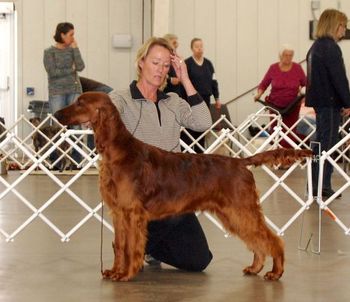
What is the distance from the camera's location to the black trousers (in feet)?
12.8

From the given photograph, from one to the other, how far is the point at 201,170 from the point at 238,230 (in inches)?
12.1

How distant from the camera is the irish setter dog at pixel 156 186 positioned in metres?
3.54

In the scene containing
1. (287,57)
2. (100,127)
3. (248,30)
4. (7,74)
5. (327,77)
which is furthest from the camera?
(248,30)

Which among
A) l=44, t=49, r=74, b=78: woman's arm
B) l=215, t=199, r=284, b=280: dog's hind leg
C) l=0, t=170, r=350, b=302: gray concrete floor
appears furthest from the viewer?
l=44, t=49, r=74, b=78: woman's arm

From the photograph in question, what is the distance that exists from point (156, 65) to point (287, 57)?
6189 mm

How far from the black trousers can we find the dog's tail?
0.47 meters

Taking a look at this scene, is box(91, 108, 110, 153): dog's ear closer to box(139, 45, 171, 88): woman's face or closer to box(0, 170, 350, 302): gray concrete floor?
box(139, 45, 171, 88): woman's face

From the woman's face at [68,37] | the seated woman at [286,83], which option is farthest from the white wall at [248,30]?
the woman's face at [68,37]

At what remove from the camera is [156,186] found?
3596mm

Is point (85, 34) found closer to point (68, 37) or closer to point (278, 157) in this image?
point (68, 37)

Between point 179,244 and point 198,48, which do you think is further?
point 198,48

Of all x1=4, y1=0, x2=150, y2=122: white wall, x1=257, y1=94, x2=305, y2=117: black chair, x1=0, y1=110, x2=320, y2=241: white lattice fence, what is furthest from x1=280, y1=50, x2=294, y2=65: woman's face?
x1=4, y1=0, x2=150, y2=122: white wall

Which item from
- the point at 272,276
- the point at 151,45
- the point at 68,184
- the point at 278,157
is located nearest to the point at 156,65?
the point at 151,45

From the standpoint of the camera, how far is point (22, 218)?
562cm
